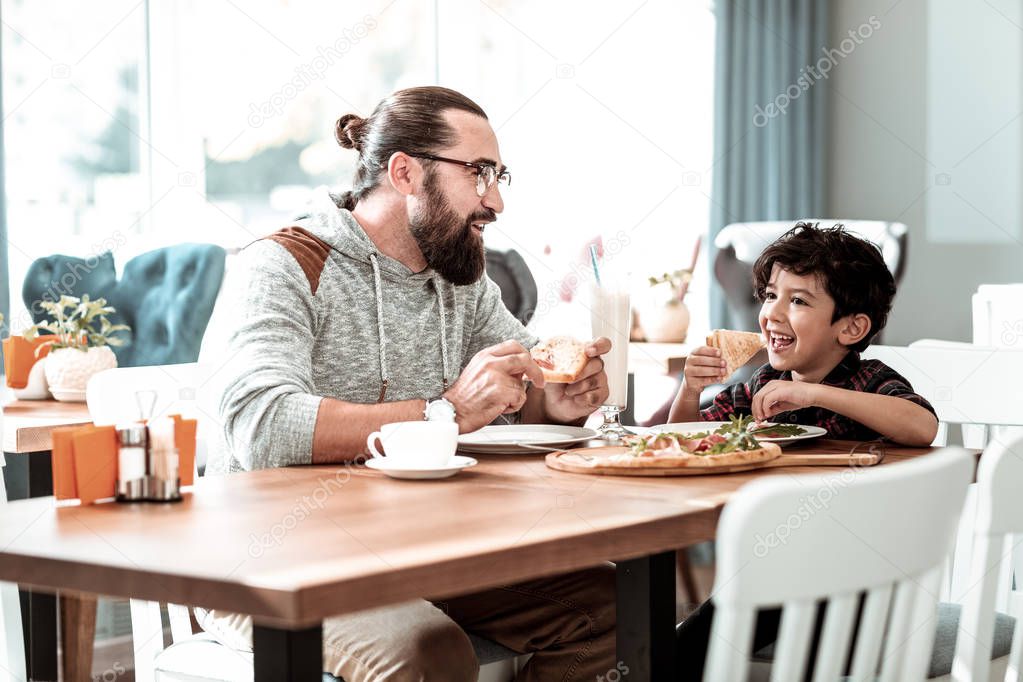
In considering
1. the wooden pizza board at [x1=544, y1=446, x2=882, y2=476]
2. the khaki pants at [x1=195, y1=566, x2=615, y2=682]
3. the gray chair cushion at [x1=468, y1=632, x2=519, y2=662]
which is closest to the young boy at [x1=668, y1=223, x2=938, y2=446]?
the wooden pizza board at [x1=544, y1=446, x2=882, y2=476]

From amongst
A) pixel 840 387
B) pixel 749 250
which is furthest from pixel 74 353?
pixel 749 250

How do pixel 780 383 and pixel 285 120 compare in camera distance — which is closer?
pixel 780 383

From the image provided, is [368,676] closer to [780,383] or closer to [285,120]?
[780,383]

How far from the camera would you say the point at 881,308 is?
214 centimetres

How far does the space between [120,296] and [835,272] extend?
2.19 metres

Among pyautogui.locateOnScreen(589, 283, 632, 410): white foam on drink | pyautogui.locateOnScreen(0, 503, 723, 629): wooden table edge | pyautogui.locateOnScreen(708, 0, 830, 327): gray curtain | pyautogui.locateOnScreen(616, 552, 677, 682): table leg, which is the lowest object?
pyautogui.locateOnScreen(616, 552, 677, 682): table leg

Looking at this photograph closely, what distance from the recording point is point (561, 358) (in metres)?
1.91

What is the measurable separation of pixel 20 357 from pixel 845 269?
6.06ft

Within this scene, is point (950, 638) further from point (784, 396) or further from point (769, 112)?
point (769, 112)

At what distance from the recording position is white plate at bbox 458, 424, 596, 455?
1.75 metres

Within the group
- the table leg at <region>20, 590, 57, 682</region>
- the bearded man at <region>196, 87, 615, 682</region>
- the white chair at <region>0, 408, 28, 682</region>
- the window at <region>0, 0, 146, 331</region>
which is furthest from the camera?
the window at <region>0, 0, 146, 331</region>

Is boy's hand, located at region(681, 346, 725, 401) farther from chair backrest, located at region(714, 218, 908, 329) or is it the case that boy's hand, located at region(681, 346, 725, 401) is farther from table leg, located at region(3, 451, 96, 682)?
chair backrest, located at region(714, 218, 908, 329)

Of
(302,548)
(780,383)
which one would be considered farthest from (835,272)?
(302,548)

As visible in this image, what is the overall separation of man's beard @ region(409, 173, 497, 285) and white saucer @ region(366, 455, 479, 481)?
607mm
